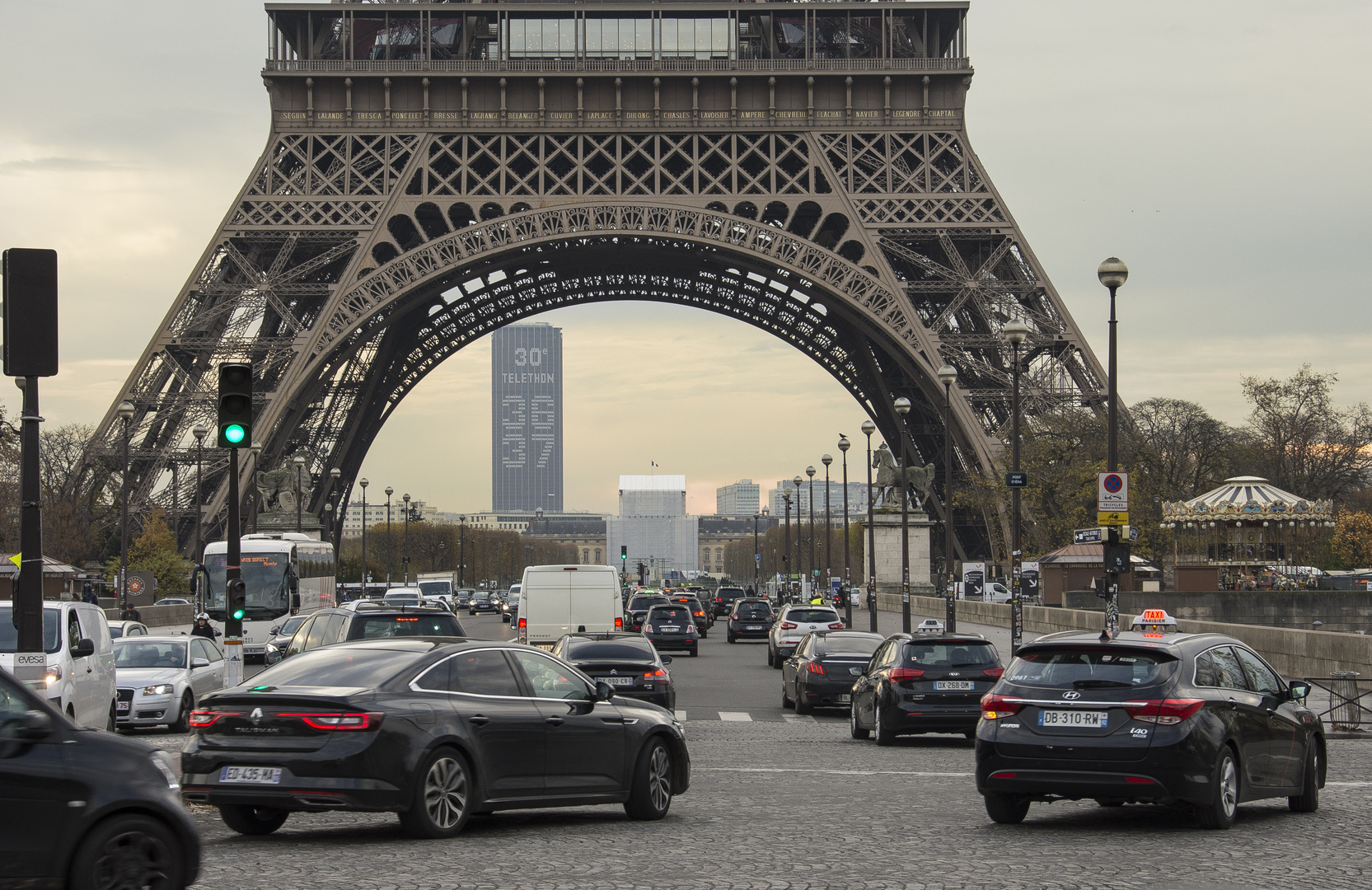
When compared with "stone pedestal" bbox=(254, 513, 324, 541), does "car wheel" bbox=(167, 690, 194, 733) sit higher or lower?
lower

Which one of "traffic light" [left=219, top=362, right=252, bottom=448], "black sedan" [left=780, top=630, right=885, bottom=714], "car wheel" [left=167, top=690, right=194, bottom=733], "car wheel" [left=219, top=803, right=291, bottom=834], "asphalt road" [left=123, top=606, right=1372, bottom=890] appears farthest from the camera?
"black sedan" [left=780, top=630, right=885, bottom=714]

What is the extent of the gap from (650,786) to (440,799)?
2089mm

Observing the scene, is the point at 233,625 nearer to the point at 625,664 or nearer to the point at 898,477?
the point at 625,664

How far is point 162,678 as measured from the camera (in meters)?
22.0

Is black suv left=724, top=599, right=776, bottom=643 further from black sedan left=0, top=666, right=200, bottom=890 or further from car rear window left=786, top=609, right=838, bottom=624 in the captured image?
black sedan left=0, top=666, right=200, bottom=890

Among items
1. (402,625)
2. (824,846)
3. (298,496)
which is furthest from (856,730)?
(298,496)

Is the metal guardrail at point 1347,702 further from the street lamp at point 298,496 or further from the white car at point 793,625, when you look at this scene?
the street lamp at point 298,496

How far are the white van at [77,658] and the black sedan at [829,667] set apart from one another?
10184mm

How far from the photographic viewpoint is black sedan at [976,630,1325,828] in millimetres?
11320

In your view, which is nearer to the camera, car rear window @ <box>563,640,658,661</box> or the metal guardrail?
car rear window @ <box>563,640,658,661</box>

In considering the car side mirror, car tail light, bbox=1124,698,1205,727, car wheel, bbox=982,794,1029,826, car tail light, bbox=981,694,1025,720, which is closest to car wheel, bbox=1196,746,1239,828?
car tail light, bbox=1124,698,1205,727

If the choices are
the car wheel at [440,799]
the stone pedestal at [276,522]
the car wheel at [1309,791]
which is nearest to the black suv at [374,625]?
the car wheel at [440,799]

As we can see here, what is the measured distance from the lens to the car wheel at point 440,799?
10.6 meters

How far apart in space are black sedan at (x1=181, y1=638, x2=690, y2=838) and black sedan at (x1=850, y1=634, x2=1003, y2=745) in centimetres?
698
